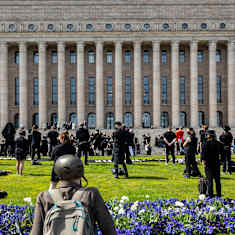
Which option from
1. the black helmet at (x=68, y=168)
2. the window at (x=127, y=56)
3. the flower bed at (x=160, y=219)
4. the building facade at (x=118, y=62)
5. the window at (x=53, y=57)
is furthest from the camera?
the window at (x=53, y=57)

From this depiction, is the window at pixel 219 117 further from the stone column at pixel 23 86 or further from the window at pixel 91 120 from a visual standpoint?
the stone column at pixel 23 86

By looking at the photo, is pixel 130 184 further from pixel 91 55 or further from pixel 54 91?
pixel 91 55

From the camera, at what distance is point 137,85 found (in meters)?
46.6

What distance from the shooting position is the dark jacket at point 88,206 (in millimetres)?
2758

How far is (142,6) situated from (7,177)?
40.8 metres

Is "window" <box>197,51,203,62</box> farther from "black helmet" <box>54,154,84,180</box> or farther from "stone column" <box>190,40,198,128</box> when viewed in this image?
"black helmet" <box>54,154,84,180</box>

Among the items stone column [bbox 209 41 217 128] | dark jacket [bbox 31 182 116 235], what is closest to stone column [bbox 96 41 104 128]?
stone column [bbox 209 41 217 128]

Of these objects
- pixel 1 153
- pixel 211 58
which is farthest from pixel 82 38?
pixel 1 153

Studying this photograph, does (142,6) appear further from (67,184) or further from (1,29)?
(67,184)

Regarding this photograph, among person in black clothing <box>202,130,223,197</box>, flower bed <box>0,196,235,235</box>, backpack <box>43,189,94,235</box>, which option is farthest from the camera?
person in black clothing <box>202,130,223,197</box>

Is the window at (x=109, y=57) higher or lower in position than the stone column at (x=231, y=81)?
higher

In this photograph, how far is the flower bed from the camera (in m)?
5.86

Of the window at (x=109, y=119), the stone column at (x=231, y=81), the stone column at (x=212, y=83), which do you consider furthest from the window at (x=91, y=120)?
the stone column at (x=231, y=81)

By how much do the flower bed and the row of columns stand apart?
1569 inches
